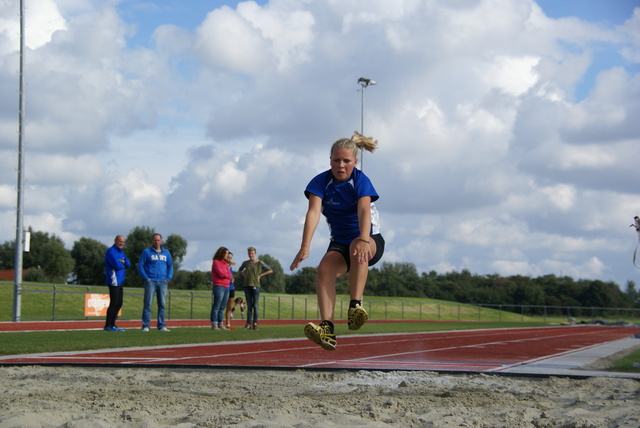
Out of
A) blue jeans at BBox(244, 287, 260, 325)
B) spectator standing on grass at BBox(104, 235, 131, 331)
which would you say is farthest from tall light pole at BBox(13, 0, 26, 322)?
blue jeans at BBox(244, 287, 260, 325)

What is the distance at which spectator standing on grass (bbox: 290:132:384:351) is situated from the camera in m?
5.25

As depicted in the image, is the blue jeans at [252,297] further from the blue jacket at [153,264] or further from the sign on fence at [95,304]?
the sign on fence at [95,304]

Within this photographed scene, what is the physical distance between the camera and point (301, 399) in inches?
206

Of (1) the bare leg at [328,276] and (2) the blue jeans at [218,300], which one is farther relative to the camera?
(2) the blue jeans at [218,300]

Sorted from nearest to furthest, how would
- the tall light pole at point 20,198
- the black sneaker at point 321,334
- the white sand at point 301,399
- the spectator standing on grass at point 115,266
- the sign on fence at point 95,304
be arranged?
the white sand at point 301,399 → the black sneaker at point 321,334 → the spectator standing on grass at point 115,266 → the tall light pole at point 20,198 → the sign on fence at point 95,304

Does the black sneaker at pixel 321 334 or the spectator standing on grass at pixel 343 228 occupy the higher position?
the spectator standing on grass at pixel 343 228

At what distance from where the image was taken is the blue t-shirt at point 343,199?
17.9 feet

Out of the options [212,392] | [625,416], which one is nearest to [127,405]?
[212,392]

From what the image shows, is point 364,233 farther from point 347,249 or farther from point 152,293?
point 152,293

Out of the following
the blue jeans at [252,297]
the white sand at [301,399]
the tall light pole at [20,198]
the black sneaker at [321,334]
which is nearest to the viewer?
the white sand at [301,399]

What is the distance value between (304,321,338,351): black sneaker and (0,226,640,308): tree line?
70326 mm

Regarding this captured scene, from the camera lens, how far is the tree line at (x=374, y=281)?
255ft

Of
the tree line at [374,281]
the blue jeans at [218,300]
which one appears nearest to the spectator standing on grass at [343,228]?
the blue jeans at [218,300]

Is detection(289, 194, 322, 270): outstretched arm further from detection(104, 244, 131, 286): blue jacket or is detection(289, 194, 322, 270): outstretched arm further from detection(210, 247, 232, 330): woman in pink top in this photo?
detection(210, 247, 232, 330): woman in pink top
